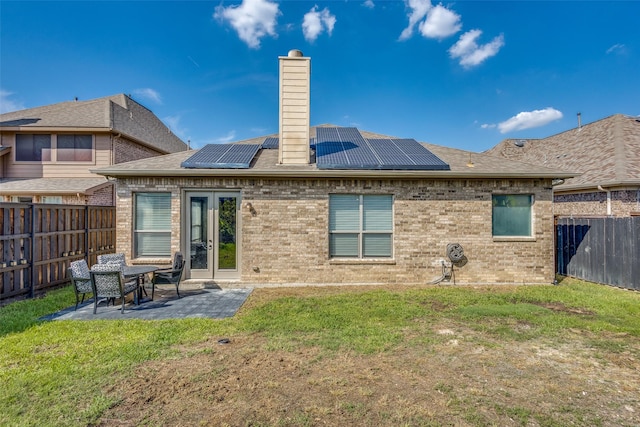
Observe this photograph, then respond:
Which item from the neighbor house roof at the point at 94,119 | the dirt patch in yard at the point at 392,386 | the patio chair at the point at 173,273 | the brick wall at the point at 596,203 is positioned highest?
the neighbor house roof at the point at 94,119

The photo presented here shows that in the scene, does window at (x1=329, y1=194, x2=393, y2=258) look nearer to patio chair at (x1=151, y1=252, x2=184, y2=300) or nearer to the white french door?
the white french door

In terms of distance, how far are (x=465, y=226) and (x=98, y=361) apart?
791cm

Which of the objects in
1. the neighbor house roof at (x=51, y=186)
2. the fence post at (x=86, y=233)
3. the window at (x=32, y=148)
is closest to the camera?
the fence post at (x=86, y=233)

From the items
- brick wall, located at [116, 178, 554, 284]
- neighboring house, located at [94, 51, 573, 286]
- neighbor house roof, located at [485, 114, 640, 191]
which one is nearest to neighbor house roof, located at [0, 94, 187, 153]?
neighboring house, located at [94, 51, 573, 286]

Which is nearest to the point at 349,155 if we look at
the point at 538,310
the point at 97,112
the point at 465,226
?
the point at 465,226

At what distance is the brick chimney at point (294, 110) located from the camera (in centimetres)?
816

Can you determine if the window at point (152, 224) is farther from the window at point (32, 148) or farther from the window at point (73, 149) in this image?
the window at point (32, 148)

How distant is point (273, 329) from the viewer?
16.2 feet

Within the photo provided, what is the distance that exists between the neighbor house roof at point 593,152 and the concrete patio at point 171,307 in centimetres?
998

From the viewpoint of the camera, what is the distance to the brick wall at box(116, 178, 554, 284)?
7.77 m

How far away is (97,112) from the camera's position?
1434 cm

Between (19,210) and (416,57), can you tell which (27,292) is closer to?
(19,210)

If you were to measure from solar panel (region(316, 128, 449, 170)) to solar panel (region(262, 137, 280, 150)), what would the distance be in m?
1.49

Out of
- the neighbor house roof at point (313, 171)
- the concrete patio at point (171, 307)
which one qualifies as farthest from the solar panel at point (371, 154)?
the concrete patio at point (171, 307)
